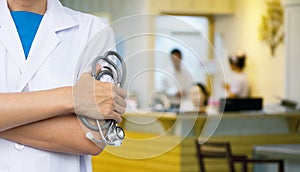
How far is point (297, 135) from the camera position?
7.92 meters

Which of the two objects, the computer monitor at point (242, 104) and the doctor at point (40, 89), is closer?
the doctor at point (40, 89)

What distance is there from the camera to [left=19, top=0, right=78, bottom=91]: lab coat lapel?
113 centimetres

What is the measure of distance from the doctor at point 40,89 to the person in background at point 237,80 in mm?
10466

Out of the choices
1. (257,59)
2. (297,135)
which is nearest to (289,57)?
(257,59)

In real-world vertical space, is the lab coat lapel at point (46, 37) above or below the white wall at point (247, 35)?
above

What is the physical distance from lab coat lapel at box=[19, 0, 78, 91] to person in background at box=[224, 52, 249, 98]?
1044 centimetres

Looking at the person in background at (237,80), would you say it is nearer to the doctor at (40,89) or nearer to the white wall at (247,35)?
the white wall at (247,35)

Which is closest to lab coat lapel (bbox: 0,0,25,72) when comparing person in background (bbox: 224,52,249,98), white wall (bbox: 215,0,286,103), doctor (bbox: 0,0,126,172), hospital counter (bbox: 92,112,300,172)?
doctor (bbox: 0,0,126,172)

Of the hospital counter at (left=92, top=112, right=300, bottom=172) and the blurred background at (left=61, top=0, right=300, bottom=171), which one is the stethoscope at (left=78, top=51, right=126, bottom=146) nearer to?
the blurred background at (left=61, top=0, right=300, bottom=171)

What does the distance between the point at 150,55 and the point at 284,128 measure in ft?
22.8

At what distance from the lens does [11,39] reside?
114 cm

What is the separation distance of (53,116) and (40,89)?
5 cm

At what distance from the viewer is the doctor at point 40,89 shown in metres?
1.08

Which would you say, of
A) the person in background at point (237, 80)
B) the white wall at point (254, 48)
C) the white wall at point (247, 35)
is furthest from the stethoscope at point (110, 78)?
the person in background at point (237, 80)
